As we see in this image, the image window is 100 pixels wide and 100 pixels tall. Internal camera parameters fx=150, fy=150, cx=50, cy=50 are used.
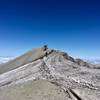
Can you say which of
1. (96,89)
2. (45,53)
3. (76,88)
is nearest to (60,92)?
(76,88)

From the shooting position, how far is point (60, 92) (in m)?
6.25

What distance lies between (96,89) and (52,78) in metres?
2.72

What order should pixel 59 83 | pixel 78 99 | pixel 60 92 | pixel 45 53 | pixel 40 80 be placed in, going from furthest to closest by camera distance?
pixel 45 53 < pixel 40 80 < pixel 59 83 < pixel 60 92 < pixel 78 99

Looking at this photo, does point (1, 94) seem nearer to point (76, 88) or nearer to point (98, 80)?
point (76, 88)

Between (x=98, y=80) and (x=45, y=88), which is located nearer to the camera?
(x=45, y=88)

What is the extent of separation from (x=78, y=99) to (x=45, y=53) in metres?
10.9

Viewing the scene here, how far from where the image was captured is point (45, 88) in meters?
6.81

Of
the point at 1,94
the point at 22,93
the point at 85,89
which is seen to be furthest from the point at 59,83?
the point at 1,94

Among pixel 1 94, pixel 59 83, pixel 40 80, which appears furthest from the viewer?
pixel 40 80

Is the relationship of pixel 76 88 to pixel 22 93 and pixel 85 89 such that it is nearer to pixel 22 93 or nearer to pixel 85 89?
pixel 85 89

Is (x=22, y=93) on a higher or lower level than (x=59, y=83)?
lower

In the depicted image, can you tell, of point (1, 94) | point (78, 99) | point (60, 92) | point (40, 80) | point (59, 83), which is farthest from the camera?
point (40, 80)

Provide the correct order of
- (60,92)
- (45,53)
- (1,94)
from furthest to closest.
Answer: (45,53), (1,94), (60,92)

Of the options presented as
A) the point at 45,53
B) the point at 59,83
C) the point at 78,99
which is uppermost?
the point at 45,53
